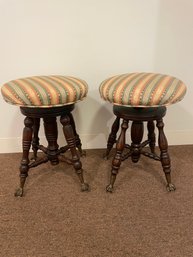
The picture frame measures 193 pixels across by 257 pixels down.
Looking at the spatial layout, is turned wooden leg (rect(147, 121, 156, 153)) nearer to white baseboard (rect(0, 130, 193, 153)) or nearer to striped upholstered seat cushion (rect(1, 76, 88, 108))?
white baseboard (rect(0, 130, 193, 153))

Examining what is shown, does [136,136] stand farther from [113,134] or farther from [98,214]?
[98,214]

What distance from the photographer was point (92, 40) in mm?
1327

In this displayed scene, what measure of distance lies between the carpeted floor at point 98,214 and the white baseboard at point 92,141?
151mm

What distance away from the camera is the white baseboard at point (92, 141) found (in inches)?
60.2

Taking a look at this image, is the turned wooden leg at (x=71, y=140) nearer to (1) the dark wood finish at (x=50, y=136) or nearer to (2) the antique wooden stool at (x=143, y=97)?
(1) the dark wood finish at (x=50, y=136)

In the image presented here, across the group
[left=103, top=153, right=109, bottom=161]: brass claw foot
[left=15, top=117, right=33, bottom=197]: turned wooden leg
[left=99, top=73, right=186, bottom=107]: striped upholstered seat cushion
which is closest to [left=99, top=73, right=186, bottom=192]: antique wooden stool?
[left=99, top=73, right=186, bottom=107]: striped upholstered seat cushion

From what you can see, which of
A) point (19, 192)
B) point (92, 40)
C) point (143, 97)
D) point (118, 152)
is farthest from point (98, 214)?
point (92, 40)

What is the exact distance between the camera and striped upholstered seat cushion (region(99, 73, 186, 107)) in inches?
37.8

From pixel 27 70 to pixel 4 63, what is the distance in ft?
0.40

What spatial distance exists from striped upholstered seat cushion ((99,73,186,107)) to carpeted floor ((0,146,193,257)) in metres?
0.46

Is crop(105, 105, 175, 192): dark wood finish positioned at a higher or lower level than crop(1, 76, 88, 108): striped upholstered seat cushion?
lower

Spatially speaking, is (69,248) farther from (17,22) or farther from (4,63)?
(17,22)

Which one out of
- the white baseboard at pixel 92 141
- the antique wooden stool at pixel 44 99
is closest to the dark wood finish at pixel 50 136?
the antique wooden stool at pixel 44 99

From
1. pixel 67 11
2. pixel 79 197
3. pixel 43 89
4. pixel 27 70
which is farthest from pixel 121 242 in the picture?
pixel 67 11
